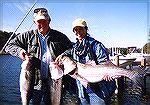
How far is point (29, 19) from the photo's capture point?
13.4ft

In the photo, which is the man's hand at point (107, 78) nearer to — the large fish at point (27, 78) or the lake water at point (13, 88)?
the large fish at point (27, 78)

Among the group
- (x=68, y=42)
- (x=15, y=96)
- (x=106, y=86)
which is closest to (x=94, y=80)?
(x=106, y=86)

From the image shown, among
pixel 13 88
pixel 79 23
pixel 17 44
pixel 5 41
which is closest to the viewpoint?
pixel 79 23

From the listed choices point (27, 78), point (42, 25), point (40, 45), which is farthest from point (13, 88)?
point (42, 25)

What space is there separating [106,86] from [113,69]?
23 cm

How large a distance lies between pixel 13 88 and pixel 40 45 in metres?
2.73

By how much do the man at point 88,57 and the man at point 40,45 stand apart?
12cm

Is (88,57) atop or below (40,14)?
below

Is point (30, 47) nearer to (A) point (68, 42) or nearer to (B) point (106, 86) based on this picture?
(A) point (68, 42)

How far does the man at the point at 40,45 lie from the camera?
3.67m

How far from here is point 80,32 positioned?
3.61m

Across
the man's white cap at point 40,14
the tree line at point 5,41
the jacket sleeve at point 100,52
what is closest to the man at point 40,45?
the man's white cap at point 40,14

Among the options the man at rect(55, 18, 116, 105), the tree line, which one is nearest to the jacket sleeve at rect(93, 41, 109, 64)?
the man at rect(55, 18, 116, 105)

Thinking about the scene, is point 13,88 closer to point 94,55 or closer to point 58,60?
point 58,60
